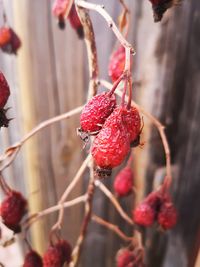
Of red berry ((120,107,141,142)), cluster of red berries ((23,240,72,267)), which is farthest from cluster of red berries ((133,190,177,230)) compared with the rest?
red berry ((120,107,141,142))

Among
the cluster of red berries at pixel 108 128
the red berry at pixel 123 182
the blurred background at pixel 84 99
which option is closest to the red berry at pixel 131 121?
the cluster of red berries at pixel 108 128

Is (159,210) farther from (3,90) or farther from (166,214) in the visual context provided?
(3,90)

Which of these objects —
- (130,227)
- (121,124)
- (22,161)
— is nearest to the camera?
(121,124)

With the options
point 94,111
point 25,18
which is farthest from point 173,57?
point 94,111

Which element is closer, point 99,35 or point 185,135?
point 99,35

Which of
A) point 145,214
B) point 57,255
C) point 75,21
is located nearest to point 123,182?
point 145,214

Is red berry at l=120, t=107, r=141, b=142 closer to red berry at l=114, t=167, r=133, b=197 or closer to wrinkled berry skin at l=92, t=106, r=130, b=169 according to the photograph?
wrinkled berry skin at l=92, t=106, r=130, b=169

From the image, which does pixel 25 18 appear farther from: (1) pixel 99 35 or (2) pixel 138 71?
(2) pixel 138 71
